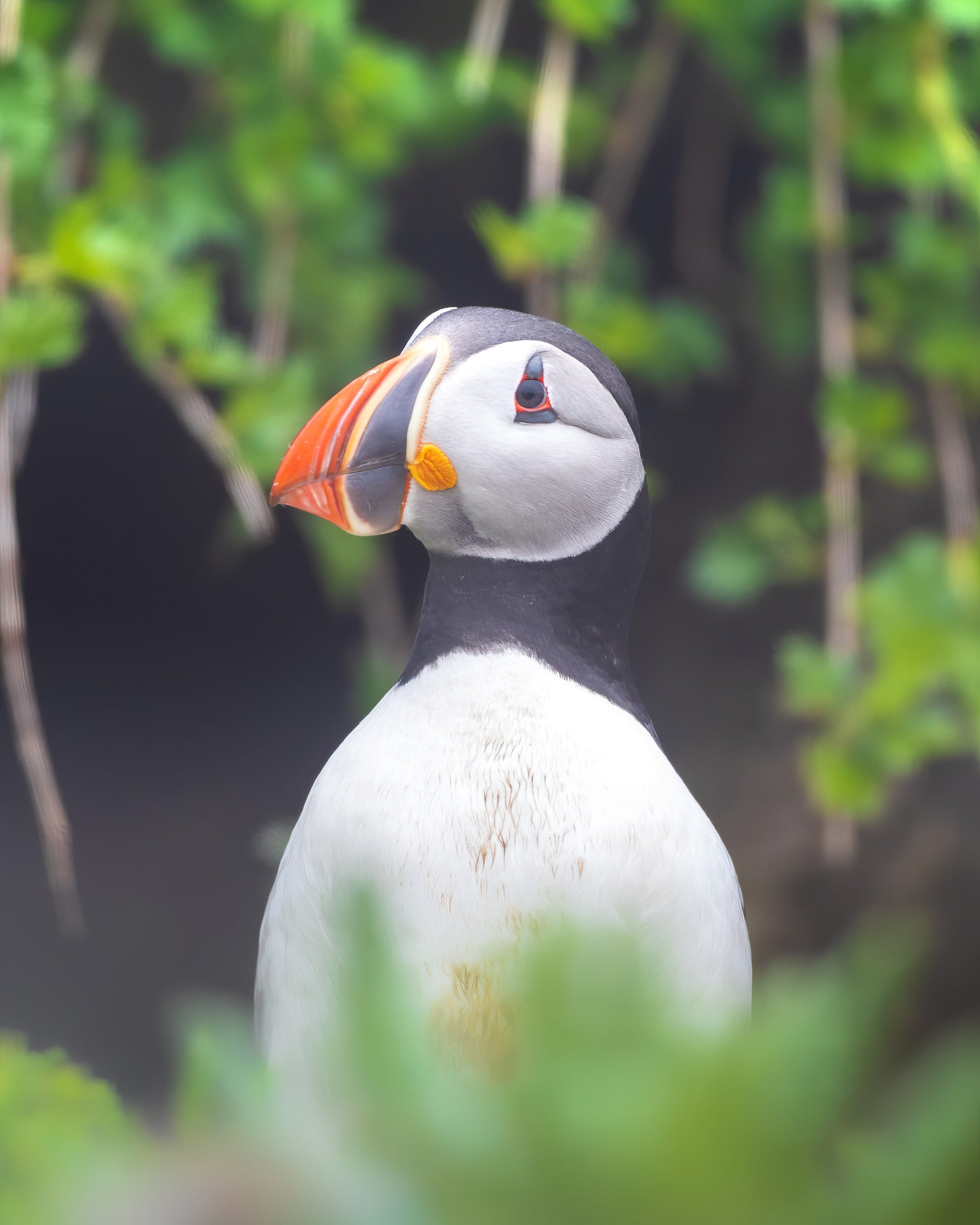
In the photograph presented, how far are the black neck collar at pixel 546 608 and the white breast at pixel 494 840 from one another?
0.01 meters

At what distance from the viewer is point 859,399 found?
4.00 ft

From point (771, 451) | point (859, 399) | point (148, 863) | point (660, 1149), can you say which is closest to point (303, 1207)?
point (660, 1149)

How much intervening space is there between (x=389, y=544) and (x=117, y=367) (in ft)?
1.42

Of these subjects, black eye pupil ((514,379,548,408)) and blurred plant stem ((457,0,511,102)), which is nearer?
black eye pupil ((514,379,548,408))

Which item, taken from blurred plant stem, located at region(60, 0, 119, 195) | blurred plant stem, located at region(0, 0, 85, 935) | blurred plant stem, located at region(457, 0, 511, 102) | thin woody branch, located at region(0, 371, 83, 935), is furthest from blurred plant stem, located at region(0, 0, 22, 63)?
blurred plant stem, located at region(457, 0, 511, 102)

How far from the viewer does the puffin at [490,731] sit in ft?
2.00

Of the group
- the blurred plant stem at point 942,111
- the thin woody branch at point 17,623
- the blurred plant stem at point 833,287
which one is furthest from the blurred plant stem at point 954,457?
the thin woody branch at point 17,623

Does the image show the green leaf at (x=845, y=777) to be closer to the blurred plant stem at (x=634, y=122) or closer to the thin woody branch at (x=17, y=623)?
the blurred plant stem at (x=634, y=122)

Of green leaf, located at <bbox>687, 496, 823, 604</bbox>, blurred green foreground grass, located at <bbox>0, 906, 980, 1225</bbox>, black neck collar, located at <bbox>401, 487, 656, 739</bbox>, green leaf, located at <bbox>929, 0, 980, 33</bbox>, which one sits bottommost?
blurred green foreground grass, located at <bbox>0, 906, 980, 1225</bbox>

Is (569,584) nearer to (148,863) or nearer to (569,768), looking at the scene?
(569,768)

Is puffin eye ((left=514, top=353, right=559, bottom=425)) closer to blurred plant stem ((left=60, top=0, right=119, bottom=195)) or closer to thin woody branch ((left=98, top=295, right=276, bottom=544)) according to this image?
Result: thin woody branch ((left=98, top=295, right=276, bottom=544))

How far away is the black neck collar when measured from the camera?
0.68 metres

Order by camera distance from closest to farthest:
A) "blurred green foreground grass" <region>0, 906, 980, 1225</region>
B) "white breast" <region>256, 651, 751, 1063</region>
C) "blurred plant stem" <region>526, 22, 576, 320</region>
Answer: "blurred green foreground grass" <region>0, 906, 980, 1225</region>, "white breast" <region>256, 651, 751, 1063</region>, "blurred plant stem" <region>526, 22, 576, 320</region>

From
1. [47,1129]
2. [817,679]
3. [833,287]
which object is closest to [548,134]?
[833,287]
